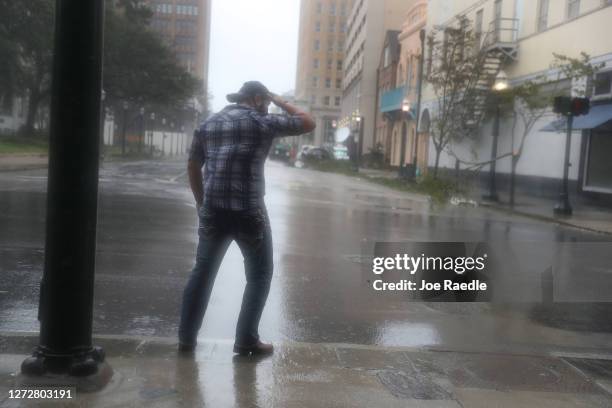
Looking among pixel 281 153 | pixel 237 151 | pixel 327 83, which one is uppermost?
pixel 327 83

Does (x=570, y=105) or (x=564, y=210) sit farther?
(x=564, y=210)

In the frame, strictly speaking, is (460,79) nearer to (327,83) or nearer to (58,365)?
(58,365)

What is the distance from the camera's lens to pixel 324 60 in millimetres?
123938

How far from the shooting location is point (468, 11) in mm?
36031

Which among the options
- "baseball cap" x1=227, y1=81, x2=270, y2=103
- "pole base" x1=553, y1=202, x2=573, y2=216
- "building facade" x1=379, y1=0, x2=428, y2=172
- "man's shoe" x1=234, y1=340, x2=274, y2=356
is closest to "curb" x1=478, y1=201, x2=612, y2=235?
"pole base" x1=553, y1=202, x2=573, y2=216

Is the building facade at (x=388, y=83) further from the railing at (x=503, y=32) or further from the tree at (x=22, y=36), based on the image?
the tree at (x=22, y=36)

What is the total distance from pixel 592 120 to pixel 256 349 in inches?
787

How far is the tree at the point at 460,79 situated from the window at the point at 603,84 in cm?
577

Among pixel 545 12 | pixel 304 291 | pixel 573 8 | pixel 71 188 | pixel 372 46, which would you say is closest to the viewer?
pixel 71 188

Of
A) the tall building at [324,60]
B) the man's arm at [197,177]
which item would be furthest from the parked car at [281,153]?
the man's arm at [197,177]

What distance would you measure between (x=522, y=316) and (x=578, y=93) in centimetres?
1793

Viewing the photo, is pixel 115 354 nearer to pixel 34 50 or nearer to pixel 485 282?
pixel 485 282

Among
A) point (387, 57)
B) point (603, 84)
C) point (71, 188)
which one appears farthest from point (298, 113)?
point (387, 57)

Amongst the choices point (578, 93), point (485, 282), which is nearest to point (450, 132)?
point (578, 93)
